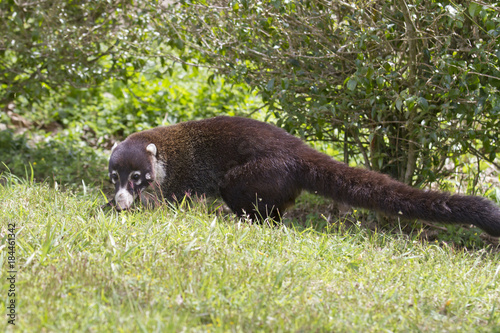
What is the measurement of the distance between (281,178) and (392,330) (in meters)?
2.37

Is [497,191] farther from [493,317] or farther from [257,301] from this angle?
[257,301]

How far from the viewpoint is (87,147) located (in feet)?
25.7

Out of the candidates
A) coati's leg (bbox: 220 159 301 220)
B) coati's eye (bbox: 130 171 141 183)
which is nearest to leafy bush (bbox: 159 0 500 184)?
coati's leg (bbox: 220 159 301 220)

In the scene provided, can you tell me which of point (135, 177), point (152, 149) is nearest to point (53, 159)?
point (135, 177)

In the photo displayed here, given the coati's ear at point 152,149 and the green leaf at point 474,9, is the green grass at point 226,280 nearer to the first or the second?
the coati's ear at point 152,149

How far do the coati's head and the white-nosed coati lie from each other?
0.01m

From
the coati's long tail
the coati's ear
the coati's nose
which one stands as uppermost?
the coati's long tail

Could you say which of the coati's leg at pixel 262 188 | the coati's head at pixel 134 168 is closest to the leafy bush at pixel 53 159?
the coati's head at pixel 134 168

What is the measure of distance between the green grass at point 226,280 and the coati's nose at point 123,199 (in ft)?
2.41

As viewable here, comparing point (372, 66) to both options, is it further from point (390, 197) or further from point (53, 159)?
point (53, 159)

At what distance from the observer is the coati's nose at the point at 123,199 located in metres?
5.08

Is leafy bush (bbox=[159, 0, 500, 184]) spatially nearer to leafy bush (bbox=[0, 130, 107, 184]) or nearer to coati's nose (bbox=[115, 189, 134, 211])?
coati's nose (bbox=[115, 189, 134, 211])

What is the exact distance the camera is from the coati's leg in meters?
4.99

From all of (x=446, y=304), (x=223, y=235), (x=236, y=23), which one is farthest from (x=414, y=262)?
(x=236, y=23)
